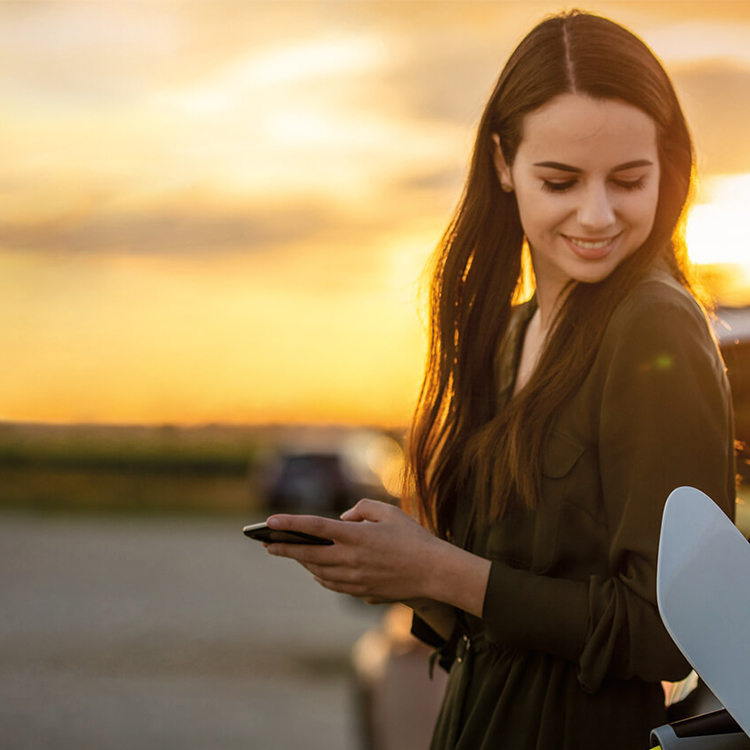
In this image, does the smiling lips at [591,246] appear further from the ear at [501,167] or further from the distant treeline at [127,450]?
the distant treeline at [127,450]

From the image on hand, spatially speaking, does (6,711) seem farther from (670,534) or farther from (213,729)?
(670,534)

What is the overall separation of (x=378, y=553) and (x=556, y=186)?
0.57 meters

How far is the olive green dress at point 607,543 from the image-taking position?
138 centimetres

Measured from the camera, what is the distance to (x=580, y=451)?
58.6 inches

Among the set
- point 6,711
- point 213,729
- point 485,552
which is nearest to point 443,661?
point 485,552

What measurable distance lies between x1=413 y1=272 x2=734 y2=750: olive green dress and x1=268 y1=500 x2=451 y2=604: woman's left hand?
99 millimetres

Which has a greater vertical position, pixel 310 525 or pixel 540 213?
pixel 540 213

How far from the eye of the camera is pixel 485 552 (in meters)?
1.61

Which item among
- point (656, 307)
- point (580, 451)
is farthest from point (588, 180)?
point (580, 451)

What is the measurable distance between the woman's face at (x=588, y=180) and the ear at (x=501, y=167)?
3.6 inches

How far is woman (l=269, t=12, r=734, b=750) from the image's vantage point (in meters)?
1.40

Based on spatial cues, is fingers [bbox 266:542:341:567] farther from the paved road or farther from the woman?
the paved road

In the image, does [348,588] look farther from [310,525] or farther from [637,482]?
[637,482]

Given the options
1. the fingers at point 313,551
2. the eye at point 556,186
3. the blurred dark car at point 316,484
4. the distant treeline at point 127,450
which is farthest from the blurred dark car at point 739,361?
the distant treeline at point 127,450
